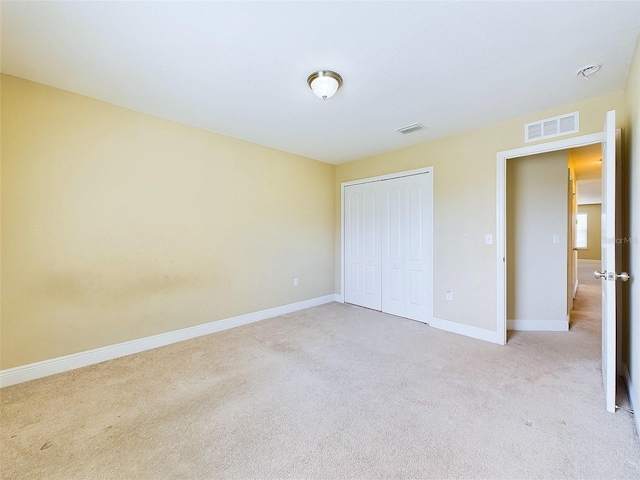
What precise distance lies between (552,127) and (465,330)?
2.39 metres

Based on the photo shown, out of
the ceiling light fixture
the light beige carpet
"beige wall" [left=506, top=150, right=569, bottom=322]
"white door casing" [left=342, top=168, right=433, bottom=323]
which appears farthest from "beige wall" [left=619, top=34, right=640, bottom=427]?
the ceiling light fixture

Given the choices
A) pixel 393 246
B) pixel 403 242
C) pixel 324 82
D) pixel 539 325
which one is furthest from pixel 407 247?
pixel 324 82

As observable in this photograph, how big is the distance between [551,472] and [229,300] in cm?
328

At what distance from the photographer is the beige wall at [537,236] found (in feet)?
11.5

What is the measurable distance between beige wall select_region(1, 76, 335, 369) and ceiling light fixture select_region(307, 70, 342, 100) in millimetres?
1781

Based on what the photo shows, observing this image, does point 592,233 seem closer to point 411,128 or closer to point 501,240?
point 501,240

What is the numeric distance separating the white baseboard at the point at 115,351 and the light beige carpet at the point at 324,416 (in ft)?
0.34

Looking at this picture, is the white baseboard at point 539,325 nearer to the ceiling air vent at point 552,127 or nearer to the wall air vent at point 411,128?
the ceiling air vent at point 552,127

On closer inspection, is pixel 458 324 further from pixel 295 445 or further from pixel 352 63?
pixel 352 63

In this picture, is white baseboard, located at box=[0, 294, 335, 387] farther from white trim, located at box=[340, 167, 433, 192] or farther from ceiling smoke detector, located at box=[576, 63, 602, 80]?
ceiling smoke detector, located at box=[576, 63, 602, 80]

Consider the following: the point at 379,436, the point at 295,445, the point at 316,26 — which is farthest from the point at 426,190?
the point at 295,445

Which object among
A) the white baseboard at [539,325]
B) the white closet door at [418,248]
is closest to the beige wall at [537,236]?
the white baseboard at [539,325]

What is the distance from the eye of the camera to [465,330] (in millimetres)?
3377

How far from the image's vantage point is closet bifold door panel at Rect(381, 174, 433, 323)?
3.79m
